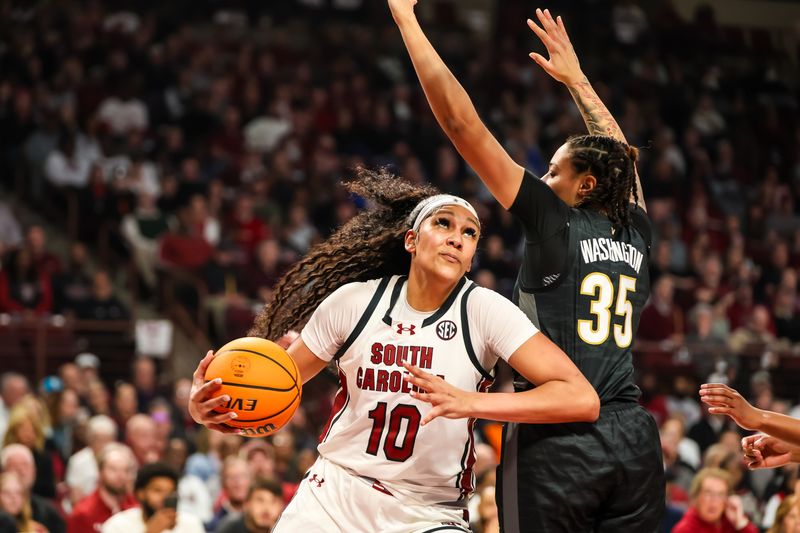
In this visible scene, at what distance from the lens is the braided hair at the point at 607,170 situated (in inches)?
169

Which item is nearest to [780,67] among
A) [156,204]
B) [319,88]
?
[319,88]

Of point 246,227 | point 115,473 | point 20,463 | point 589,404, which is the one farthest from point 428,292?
point 246,227

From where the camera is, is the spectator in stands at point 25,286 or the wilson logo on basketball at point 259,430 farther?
the spectator in stands at point 25,286

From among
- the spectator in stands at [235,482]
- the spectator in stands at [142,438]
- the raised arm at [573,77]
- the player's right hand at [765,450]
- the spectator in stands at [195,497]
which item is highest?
the raised arm at [573,77]

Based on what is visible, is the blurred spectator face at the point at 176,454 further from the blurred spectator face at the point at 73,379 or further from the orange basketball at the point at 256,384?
the orange basketball at the point at 256,384

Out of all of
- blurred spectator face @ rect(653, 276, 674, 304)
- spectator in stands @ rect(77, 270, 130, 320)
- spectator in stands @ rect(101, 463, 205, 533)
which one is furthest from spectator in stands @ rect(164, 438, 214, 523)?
blurred spectator face @ rect(653, 276, 674, 304)

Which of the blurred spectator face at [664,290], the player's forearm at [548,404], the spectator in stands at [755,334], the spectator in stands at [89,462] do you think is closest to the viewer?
the player's forearm at [548,404]

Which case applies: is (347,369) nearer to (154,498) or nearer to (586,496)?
(586,496)

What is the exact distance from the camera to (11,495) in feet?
24.0

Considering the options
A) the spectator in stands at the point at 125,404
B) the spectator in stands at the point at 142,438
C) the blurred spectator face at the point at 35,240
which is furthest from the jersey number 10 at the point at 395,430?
the blurred spectator face at the point at 35,240

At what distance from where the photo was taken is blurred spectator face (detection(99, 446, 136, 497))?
25.2ft

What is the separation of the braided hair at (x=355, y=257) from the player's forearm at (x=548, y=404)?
102 centimetres

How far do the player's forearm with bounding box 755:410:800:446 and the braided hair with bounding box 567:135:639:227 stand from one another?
0.88 meters

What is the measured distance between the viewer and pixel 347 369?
14.5 feet
